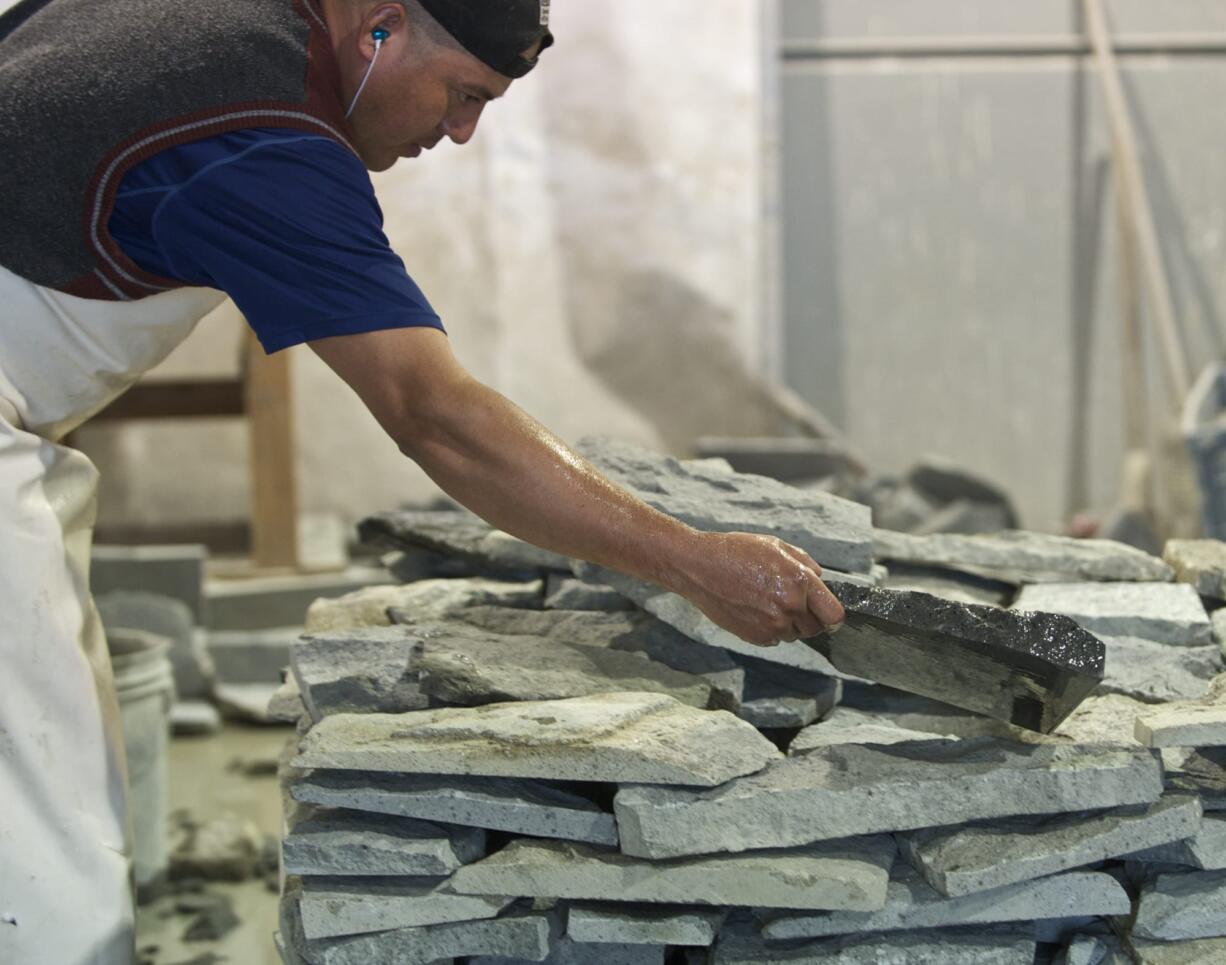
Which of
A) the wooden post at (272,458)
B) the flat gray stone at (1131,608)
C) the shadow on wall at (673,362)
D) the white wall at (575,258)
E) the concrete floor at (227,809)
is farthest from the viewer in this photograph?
the shadow on wall at (673,362)

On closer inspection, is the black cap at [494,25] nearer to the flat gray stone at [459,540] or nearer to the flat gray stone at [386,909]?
the flat gray stone at [459,540]

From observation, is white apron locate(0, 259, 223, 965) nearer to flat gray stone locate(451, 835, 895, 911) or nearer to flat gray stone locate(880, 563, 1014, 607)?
flat gray stone locate(451, 835, 895, 911)

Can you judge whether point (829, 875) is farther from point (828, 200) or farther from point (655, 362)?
point (828, 200)

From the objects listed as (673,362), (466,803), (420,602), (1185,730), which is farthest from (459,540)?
(673,362)

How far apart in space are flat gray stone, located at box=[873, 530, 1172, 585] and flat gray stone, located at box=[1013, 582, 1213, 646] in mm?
64

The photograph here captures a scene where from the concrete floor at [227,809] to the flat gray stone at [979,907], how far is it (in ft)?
4.76

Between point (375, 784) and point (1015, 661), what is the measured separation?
91 cm

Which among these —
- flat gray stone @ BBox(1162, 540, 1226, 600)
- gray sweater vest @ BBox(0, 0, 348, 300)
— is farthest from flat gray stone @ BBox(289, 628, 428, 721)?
flat gray stone @ BBox(1162, 540, 1226, 600)

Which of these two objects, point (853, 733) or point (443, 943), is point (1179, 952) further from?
point (443, 943)

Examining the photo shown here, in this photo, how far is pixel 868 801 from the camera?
5.81ft

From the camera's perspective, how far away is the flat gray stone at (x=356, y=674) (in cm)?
206

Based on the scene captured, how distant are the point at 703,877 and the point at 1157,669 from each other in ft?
2.98

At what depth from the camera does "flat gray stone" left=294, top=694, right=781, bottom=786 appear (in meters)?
1.79

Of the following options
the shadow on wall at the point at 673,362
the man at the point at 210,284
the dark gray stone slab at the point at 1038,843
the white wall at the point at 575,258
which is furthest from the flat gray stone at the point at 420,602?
the shadow on wall at the point at 673,362
